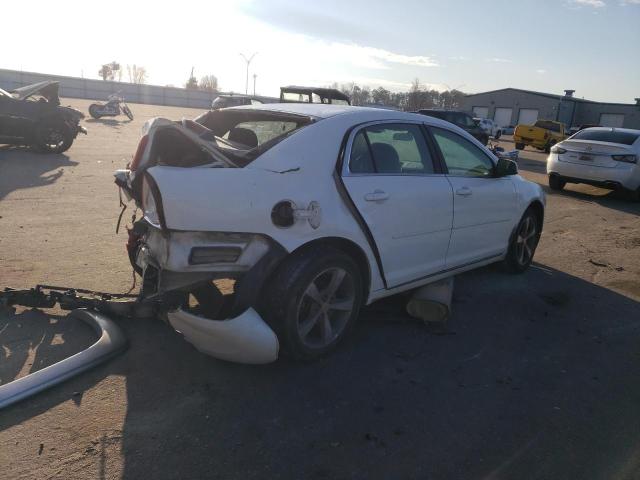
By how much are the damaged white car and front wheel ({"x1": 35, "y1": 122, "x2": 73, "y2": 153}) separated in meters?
9.48

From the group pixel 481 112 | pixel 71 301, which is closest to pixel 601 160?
pixel 71 301

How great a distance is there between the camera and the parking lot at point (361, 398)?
8.09 feet

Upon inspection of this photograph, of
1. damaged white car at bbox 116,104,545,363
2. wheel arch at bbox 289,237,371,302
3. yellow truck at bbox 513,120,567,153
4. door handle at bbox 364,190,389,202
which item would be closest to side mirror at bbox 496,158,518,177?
damaged white car at bbox 116,104,545,363

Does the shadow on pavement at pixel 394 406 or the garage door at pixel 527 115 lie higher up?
the garage door at pixel 527 115

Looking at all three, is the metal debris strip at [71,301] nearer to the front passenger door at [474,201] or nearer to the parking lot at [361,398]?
the parking lot at [361,398]

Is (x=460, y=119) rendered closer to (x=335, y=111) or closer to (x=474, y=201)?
(x=474, y=201)

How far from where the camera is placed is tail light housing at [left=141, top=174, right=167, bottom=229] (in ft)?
9.12

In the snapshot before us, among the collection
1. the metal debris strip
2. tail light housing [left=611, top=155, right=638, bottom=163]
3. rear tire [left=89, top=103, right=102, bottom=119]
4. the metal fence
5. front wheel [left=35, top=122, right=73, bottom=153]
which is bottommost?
the metal debris strip

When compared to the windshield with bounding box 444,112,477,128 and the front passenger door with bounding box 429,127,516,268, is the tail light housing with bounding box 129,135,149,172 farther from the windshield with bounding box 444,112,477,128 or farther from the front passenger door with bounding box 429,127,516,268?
the windshield with bounding box 444,112,477,128

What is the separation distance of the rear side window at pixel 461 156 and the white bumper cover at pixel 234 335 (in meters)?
2.23

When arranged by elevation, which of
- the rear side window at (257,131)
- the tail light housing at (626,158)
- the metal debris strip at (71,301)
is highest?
the rear side window at (257,131)

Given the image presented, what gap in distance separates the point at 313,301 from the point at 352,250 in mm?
453

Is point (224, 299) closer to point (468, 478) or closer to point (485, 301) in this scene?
point (468, 478)

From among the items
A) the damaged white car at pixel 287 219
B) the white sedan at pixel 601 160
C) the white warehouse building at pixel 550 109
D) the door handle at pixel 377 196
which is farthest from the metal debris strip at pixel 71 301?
the white warehouse building at pixel 550 109
